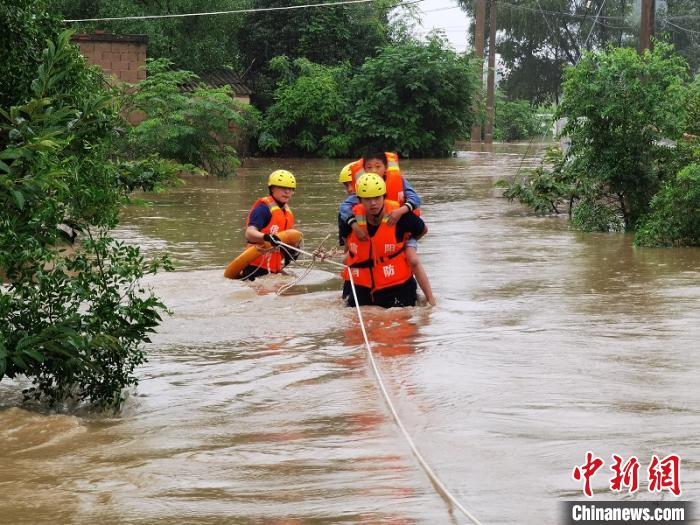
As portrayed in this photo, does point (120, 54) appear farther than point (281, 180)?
Yes

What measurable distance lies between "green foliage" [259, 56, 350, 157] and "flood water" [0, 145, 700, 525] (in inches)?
1101

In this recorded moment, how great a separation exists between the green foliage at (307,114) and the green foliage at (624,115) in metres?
24.2

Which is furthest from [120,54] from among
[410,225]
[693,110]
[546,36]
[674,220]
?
[546,36]

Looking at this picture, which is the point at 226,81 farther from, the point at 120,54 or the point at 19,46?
the point at 19,46

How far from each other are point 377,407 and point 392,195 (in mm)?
4599

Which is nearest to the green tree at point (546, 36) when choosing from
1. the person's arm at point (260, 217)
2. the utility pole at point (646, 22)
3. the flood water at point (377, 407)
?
the utility pole at point (646, 22)

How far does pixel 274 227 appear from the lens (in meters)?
13.0

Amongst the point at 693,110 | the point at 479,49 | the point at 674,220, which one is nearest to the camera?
the point at 674,220

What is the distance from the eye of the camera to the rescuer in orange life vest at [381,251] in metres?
11.0

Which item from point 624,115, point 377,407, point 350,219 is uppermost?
point 624,115

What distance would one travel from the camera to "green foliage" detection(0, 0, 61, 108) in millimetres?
7676

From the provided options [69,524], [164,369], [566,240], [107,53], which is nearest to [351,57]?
[107,53]

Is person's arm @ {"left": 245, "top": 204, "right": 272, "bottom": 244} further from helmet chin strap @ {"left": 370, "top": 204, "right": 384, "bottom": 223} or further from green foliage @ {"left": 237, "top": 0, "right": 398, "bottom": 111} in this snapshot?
green foliage @ {"left": 237, "top": 0, "right": 398, "bottom": 111}

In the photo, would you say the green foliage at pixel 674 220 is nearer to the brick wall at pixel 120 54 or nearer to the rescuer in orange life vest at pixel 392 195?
the rescuer in orange life vest at pixel 392 195
